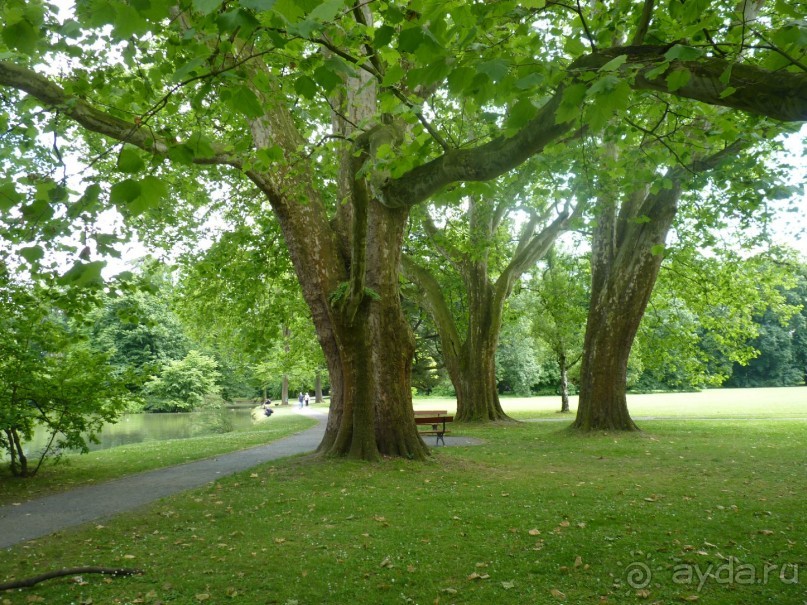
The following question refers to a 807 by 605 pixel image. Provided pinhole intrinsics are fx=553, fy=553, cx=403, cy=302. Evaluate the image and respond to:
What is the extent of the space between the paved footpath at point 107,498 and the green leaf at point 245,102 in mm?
5836

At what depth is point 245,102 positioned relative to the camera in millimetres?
3033

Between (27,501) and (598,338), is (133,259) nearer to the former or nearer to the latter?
(27,501)

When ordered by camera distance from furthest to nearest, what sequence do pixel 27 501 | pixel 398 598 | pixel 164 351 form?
pixel 164 351 < pixel 27 501 < pixel 398 598

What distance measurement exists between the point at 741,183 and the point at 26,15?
9509 millimetres

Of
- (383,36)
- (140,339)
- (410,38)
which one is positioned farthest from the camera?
(140,339)

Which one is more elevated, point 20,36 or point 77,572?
point 20,36

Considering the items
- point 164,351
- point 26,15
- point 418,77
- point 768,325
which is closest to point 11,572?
point 26,15

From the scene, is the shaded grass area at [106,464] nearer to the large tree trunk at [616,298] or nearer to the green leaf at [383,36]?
the green leaf at [383,36]

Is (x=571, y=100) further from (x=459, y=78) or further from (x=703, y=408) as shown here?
(x=703, y=408)

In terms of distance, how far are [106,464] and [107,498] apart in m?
4.54

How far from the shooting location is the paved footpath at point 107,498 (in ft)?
22.6

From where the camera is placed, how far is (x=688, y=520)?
6.17 metres

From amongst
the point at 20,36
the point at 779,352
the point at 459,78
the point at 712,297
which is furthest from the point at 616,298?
the point at 779,352

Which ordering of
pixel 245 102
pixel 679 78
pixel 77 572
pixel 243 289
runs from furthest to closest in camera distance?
pixel 243 289, pixel 77 572, pixel 679 78, pixel 245 102
